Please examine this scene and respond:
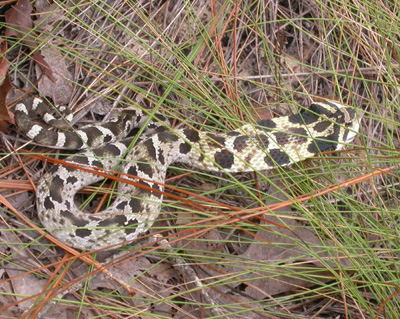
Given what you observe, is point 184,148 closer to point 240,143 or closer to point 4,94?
point 240,143

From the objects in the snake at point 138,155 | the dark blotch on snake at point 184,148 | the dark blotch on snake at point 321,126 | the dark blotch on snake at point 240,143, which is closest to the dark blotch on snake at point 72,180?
the snake at point 138,155

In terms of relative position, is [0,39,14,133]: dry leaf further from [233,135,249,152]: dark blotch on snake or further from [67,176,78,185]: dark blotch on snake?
[233,135,249,152]: dark blotch on snake

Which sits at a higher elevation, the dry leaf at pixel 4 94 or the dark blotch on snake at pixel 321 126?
the dry leaf at pixel 4 94

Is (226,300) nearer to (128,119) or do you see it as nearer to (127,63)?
(128,119)

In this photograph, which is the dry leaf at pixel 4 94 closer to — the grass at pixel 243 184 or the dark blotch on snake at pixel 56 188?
the grass at pixel 243 184

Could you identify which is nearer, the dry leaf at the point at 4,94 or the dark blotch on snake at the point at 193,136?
the dry leaf at the point at 4,94

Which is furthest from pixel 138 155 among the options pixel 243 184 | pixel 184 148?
pixel 243 184
